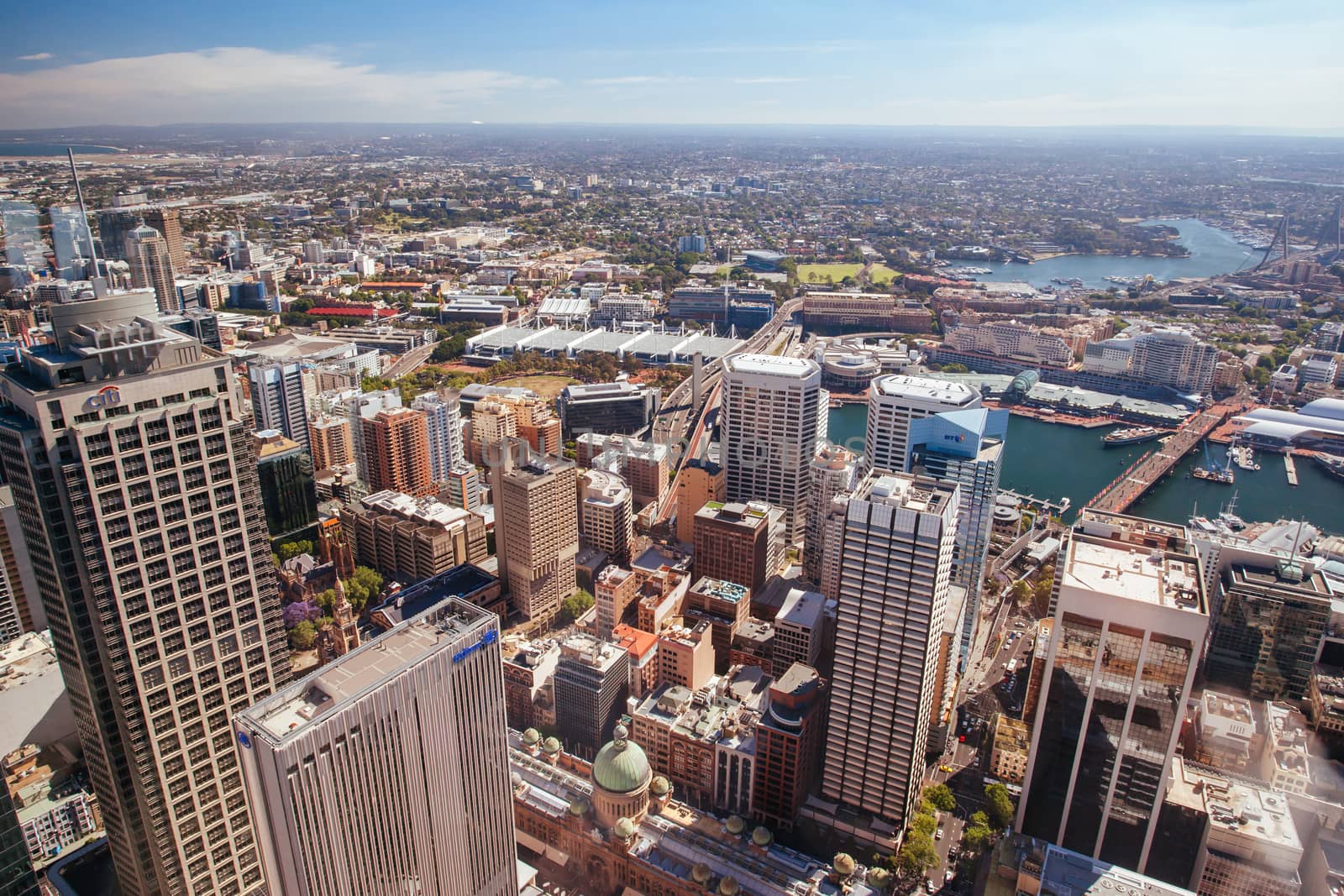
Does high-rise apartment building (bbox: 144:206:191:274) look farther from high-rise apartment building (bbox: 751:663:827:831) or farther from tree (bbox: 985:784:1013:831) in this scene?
tree (bbox: 985:784:1013:831)

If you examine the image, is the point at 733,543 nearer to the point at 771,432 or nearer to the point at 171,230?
the point at 771,432

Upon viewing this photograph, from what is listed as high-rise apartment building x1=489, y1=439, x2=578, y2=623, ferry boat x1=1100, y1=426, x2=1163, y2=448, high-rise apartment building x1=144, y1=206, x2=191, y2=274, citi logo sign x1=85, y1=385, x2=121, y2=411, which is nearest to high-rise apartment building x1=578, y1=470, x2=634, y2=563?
high-rise apartment building x1=489, y1=439, x2=578, y2=623

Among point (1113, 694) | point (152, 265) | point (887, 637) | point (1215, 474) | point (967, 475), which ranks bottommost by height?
point (1215, 474)

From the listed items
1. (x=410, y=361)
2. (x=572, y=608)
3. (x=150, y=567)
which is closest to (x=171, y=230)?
(x=410, y=361)

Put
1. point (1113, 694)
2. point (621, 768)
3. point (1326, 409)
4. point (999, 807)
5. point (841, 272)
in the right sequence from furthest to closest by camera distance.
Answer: point (841, 272) → point (1326, 409) → point (999, 807) → point (621, 768) → point (1113, 694)

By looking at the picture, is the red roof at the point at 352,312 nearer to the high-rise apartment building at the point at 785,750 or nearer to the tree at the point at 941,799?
the high-rise apartment building at the point at 785,750

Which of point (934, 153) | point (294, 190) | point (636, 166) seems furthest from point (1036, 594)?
point (934, 153)
